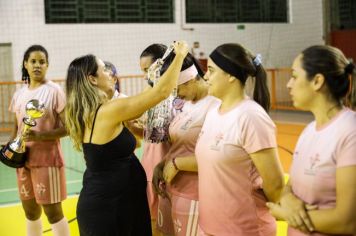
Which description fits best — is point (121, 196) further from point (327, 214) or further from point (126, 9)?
point (126, 9)

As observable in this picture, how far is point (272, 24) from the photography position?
17266 millimetres

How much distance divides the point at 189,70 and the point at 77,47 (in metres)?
11.9

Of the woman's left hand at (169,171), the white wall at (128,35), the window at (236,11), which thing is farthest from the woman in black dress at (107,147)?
the window at (236,11)

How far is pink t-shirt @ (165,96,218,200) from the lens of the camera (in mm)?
2934

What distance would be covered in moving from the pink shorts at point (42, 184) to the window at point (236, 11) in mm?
12482

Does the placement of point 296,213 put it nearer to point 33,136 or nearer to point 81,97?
point 81,97

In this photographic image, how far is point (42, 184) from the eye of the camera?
4.03 meters

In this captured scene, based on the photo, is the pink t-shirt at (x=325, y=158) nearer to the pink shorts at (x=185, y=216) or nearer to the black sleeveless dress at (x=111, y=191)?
the pink shorts at (x=185, y=216)

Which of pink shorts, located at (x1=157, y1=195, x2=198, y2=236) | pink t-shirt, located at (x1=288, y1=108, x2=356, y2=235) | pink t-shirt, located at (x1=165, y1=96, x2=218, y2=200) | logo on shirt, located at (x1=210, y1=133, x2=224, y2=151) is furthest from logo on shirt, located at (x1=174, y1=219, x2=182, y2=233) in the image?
pink t-shirt, located at (x1=288, y1=108, x2=356, y2=235)

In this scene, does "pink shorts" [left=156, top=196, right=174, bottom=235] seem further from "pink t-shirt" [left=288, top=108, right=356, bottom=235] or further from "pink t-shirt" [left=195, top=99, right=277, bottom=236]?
"pink t-shirt" [left=288, top=108, right=356, bottom=235]

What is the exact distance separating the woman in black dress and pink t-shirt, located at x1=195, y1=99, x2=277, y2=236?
47cm

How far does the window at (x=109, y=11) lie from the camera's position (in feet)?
46.3

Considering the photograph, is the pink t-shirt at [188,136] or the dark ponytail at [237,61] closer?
the dark ponytail at [237,61]

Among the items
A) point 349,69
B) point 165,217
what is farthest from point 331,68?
point 165,217
